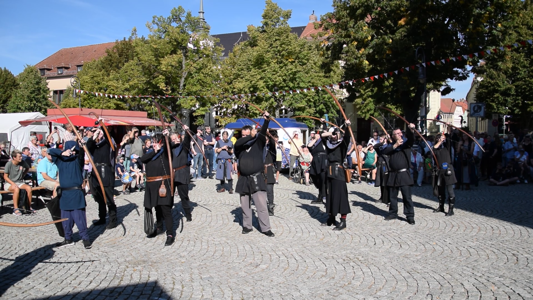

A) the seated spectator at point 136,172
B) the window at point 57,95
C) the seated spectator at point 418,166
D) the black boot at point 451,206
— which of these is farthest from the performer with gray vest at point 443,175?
the window at point 57,95

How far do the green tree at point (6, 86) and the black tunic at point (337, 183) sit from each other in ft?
172

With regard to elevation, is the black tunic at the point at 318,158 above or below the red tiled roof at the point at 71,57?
below

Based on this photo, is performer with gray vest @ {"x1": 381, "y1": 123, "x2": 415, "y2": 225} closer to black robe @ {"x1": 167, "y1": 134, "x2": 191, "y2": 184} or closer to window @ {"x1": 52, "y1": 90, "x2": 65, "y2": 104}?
black robe @ {"x1": 167, "y1": 134, "x2": 191, "y2": 184}

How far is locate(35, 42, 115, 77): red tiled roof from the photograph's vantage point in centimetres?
6165

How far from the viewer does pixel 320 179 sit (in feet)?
37.0

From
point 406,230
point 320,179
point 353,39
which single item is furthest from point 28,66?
point 406,230

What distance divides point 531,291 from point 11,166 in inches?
428

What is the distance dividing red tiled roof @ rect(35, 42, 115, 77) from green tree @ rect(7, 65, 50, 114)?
11.7 metres

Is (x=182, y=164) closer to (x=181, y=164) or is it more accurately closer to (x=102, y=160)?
(x=181, y=164)

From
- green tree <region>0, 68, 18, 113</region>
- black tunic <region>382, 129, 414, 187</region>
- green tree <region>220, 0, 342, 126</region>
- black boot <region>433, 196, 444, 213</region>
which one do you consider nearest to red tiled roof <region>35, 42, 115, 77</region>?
green tree <region>0, 68, 18, 113</region>

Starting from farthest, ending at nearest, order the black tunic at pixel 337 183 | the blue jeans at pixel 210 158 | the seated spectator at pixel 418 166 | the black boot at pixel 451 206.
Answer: the blue jeans at pixel 210 158 → the seated spectator at pixel 418 166 → the black boot at pixel 451 206 → the black tunic at pixel 337 183

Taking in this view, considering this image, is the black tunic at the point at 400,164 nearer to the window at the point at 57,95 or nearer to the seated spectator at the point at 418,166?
the seated spectator at the point at 418,166

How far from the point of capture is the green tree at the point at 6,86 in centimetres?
5125

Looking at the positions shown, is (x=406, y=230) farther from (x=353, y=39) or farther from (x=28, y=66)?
(x=28, y=66)
